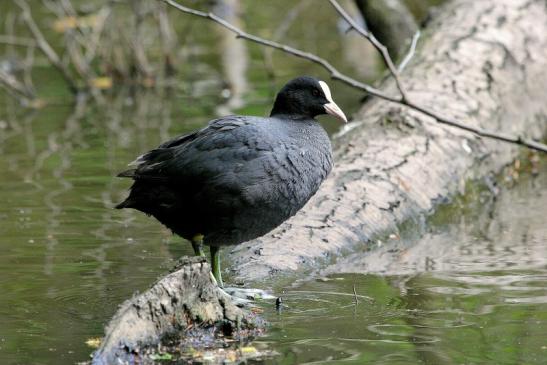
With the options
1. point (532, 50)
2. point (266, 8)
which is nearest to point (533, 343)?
point (532, 50)

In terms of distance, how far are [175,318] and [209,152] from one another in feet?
3.90

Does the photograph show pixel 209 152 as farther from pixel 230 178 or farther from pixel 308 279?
pixel 308 279

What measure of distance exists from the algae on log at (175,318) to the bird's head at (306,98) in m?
1.52

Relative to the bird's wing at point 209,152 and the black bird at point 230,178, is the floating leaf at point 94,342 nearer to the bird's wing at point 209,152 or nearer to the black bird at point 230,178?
the black bird at point 230,178

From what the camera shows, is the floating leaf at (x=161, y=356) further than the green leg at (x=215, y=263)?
No

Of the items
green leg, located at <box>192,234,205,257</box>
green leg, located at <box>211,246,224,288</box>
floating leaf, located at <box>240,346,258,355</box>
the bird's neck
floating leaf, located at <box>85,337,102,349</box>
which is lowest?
floating leaf, located at <box>240,346,258,355</box>

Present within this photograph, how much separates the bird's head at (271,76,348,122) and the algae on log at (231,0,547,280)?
928 mm

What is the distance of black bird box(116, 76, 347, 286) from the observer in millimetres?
5797

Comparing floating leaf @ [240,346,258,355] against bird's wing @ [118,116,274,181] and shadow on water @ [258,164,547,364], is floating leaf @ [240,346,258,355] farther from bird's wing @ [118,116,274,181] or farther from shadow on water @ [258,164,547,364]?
bird's wing @ [118,116,274,181]

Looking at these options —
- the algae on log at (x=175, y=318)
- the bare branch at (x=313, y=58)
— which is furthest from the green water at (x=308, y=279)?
the bare branch at (x=313, y=58)

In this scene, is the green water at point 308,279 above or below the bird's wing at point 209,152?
below

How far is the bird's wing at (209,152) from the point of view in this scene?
5840 millimetres

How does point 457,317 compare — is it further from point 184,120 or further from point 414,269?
point 184,120

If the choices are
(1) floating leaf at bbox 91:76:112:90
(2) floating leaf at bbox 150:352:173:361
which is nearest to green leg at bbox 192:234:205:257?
(2) floating leaf at bbox 150:352:173:361
